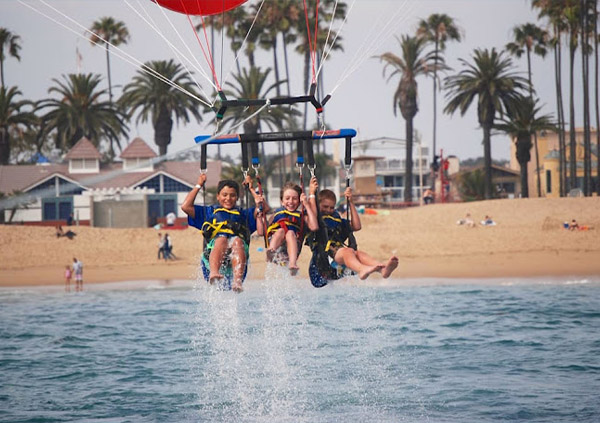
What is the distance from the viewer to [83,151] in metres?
63.0

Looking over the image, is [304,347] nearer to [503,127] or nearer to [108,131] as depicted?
[503,127]

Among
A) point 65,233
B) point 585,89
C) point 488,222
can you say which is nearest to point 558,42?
point 585,89

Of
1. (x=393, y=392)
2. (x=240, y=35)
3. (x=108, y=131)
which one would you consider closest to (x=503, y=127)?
(x=240, y=35)

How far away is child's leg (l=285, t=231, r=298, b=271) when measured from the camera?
39.2 feet

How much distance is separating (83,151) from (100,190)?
9.33 meters

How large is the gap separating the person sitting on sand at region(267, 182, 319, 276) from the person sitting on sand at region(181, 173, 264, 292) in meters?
0.23

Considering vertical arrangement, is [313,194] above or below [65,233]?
above

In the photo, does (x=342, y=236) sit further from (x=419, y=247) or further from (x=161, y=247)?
(x=161, y=247)

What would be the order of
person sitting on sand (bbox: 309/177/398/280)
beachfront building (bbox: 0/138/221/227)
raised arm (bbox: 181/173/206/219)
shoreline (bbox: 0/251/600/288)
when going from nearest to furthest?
raised arm (bbox: 181/173/206/219), person sitting on sand (bbox: 309/177/398/280), shoreline (bbox: 0/251/600/288), beachfront building (bbox: 0/138/221/227)

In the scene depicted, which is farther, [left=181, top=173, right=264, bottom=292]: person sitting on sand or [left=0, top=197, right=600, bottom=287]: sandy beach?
[left=0, top=197, right=600, bottom=287]: sandy beach

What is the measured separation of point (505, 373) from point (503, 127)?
40561 mm

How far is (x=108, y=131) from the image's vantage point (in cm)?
6869

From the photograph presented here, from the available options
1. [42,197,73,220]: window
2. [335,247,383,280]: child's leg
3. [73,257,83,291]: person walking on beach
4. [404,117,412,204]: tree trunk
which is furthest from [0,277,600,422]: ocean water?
[404,117,412,204]: tree trunk

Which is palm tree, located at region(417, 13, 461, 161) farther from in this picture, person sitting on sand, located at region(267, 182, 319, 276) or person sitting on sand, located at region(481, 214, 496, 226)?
person sitting on sand, located at region(267, 182, 319, 276)
